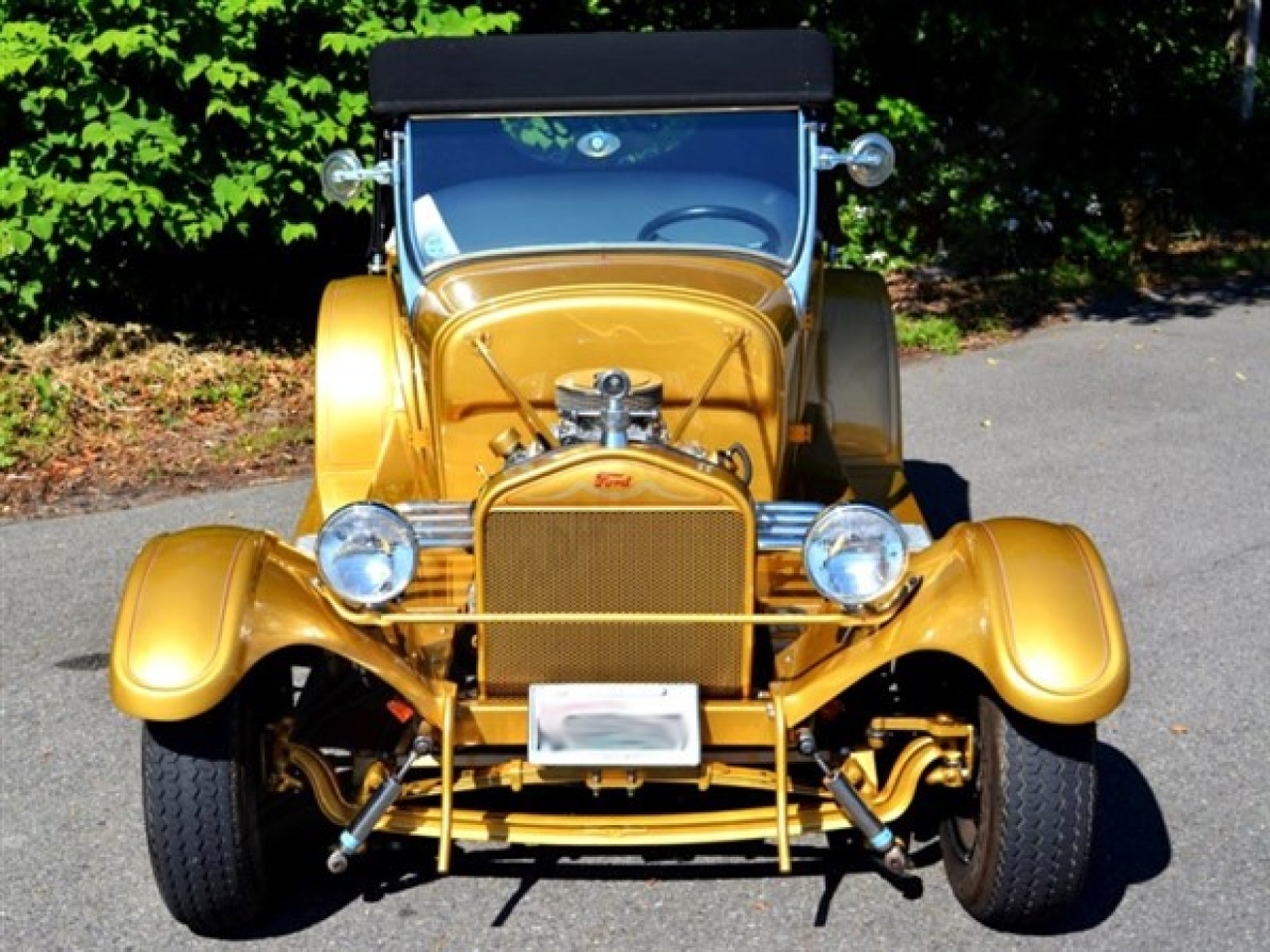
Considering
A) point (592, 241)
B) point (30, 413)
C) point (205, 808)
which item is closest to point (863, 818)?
point (205, 808)

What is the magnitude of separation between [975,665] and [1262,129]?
13292 mm

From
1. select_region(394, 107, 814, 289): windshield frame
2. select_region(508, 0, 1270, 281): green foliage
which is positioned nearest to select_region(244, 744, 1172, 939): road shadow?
select_region(394, 107, 814, 289): windshield frame

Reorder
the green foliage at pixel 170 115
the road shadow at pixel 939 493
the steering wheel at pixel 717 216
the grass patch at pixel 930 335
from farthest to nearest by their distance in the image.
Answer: the grass patch at pixel 930 335
the green foliage at pixel 170 115
the road shadow at pixel 939 493
the steering wheel at pixel 717 216

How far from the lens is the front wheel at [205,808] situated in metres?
3.75

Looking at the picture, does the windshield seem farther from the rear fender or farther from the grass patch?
the grass patch

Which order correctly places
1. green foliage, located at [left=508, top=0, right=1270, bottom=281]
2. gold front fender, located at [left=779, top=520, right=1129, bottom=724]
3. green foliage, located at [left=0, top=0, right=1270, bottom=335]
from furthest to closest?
green foliage, located at [left=508, top=0, right=1270, bottom=281], green foliage, located at [left=0, top=0, right=1270, bottom=335], gold front fender, located at [left=779, top=520, right=1129, bottom=724]

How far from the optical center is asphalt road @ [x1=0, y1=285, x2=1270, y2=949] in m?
4.04

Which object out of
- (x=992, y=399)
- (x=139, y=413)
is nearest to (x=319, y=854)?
(x=139, y=413)

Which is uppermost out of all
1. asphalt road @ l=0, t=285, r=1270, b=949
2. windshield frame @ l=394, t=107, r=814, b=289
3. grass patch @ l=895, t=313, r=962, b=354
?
windshield frame @ l=394, t=107, r=814, b=289

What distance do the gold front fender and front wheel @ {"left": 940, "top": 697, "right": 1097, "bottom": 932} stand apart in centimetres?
13

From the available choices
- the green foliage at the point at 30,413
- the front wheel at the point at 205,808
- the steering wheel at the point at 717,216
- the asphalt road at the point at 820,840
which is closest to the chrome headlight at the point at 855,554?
the asphalt road at the point at 820,840

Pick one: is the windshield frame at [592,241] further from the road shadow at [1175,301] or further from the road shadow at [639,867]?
the road shadow at [1175,301]

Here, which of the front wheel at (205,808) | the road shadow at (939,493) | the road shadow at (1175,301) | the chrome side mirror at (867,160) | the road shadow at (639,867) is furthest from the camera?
the road shadow at (1175,301)

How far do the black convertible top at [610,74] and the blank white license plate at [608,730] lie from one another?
85.6 inches
